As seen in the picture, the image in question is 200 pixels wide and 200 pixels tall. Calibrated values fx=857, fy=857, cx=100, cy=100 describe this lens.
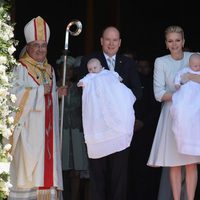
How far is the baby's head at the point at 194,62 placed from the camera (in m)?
7.77

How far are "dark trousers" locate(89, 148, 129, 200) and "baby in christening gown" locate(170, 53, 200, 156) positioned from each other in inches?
23.1

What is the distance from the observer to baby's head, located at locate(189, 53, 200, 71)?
777 cm

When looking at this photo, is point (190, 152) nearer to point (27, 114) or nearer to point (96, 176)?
point (96, 176)

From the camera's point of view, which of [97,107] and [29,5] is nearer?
[97,107]

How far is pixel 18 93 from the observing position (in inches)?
319

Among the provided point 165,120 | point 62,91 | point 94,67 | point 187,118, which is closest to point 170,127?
point 165,120

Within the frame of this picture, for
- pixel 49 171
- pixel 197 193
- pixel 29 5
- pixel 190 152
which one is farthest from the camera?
pixel 29 5

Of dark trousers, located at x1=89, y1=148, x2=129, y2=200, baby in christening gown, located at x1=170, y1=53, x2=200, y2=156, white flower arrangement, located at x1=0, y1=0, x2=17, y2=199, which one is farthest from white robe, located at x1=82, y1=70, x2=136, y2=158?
white flower arrangement, located at x1=0, y1=0, x2=17, y2=199

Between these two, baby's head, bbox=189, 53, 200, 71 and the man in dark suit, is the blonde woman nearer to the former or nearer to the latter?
baby's head, bbox=189, 53, 200, 71

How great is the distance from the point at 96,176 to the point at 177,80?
1174 millimetres

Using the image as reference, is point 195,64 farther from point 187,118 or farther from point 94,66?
point 94,66

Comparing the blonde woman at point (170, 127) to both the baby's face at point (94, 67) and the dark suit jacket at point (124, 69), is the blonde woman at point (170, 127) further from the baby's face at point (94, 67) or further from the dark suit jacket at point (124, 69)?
the baby's face at point (94, 67)

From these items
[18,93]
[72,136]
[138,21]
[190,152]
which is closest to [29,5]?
[138,21]

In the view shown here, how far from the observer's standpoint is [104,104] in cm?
790
